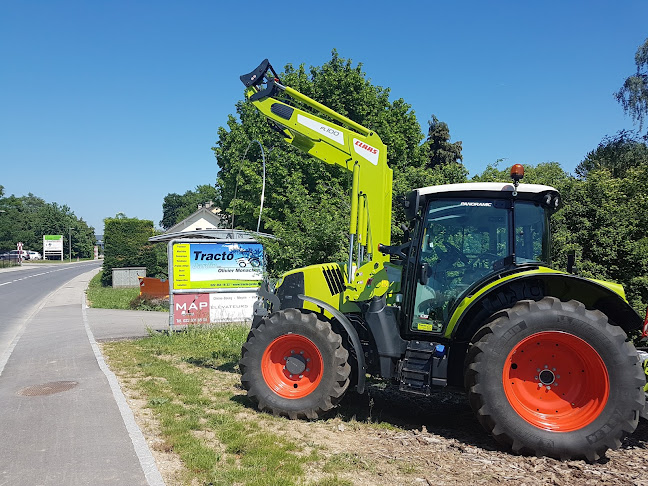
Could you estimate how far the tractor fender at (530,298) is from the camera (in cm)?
483

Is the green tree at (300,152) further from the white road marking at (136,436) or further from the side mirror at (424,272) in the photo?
the side mirror at (424,272)

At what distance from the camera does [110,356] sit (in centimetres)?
951

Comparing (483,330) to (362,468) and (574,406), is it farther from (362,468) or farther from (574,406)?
(362,468)

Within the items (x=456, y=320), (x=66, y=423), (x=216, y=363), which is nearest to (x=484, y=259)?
(x=456, y=320)

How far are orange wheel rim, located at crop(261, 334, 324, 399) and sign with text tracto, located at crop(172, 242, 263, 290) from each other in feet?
22.1

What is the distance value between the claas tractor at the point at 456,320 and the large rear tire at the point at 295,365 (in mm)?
14

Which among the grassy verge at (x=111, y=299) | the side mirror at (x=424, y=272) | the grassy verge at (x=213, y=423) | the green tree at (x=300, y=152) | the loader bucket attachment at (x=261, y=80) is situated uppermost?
the green tree at (x=300, y=152)

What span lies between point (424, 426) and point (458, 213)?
234 cm

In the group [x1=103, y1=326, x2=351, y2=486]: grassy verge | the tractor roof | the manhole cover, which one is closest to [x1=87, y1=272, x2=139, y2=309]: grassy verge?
[x1=103, y1=326, x2=351, y2=486]: grassy verge

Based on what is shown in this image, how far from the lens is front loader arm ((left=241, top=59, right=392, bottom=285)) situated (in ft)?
20.6

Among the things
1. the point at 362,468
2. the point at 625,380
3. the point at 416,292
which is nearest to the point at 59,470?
the point at 362,468

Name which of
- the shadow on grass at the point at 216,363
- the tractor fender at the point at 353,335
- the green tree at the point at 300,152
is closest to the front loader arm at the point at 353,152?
the tractor fender at the point at 353,335

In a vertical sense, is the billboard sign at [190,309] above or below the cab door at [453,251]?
below

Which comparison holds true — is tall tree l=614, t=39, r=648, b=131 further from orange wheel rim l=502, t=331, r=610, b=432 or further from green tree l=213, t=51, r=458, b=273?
orange wheel rim l=502, t=331, r=610, b=432
